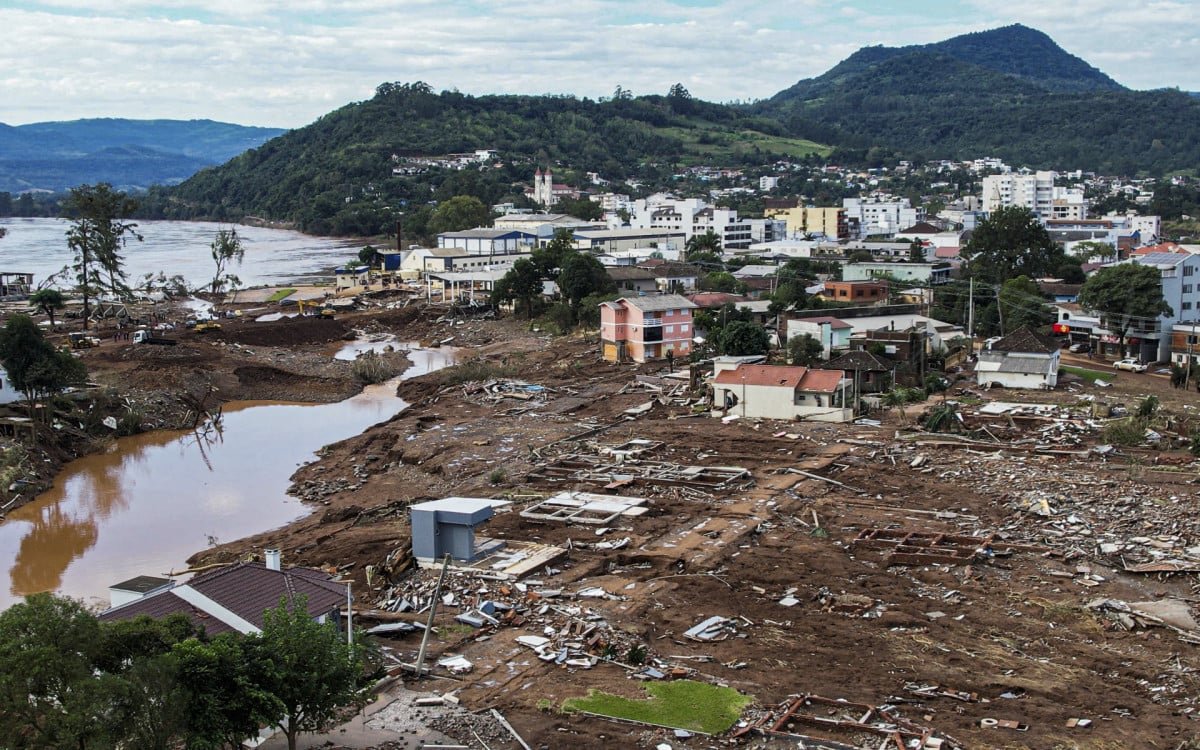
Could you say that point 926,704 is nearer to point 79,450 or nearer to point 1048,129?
point 79,450

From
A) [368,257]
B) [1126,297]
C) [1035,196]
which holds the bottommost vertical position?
[1126,297]

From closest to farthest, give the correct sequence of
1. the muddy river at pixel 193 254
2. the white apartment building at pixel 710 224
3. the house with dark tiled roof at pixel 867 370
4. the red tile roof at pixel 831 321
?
the house with dark tiled roof at pixel 867 370 → the red tile roof at pixel 831 321 → the muddy river at pixel 193 254 → the white apartment building at pixel 710 224

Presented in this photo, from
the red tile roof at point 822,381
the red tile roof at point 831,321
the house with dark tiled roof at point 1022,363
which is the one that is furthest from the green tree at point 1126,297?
the red tile roof at point 822,381

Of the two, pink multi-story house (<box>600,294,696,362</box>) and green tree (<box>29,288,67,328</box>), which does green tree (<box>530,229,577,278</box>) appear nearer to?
pink multi-story house (<box>600,294,696,362</box>)

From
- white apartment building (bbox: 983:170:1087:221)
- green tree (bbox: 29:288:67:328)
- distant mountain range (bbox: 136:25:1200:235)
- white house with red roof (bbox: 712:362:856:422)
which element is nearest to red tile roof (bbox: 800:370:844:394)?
white house with red roof (bbox: 712:362:856:422)

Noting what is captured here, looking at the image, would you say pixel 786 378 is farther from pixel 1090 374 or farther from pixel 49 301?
pixel 49 301

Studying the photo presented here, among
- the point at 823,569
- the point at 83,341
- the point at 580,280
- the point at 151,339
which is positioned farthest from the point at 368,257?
the point at 823,569

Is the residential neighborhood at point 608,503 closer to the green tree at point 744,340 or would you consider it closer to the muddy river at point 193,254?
the green tree at point 744,340

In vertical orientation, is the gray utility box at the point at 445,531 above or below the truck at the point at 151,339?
below
